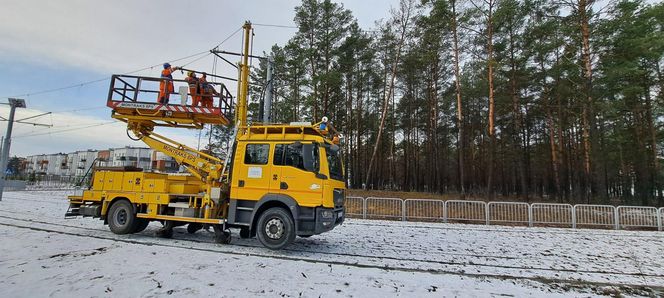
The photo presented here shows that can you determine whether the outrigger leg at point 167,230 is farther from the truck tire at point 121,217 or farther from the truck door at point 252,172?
the truck door at point 252,172

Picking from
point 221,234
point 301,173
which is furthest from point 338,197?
point 221,234

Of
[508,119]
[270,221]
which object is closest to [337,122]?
[508,119]

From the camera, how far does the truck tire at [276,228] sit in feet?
24.5

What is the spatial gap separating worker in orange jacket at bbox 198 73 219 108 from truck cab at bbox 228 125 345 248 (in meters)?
2.13

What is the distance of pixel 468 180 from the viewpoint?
122ft

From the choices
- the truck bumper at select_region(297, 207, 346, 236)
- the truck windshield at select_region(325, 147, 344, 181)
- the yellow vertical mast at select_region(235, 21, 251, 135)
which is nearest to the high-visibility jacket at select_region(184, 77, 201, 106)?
the yellow vertical mast at select_region(235, 21, 251, 135)

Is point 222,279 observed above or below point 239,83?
below

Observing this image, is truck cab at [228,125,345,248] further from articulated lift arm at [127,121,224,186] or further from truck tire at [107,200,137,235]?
truck tire at [107,200,137,235]

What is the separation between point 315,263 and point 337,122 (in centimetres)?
2408

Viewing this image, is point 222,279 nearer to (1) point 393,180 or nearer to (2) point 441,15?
(2) point 441,15

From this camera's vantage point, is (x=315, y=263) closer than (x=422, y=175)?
Yes

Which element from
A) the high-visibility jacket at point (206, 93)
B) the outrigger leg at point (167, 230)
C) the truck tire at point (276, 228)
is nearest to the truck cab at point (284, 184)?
the truck tire at point (276, 228)

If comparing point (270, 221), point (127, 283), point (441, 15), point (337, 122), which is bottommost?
Result: point (127, 283)

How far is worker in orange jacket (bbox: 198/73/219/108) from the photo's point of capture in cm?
939
